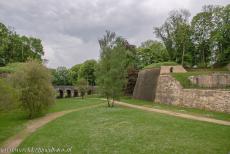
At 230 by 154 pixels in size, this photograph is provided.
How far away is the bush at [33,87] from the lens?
18141 millimetres

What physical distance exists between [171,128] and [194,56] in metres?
27.9

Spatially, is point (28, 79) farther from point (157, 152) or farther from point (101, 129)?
point (157, 152)

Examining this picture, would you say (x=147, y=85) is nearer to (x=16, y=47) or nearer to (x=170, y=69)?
(x=170, y=69)

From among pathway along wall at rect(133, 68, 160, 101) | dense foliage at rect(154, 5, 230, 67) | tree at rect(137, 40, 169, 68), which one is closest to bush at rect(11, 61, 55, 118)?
pathway along wall at rect(133, 68, 160, 101)

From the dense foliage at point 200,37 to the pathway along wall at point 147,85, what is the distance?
24.8 feet

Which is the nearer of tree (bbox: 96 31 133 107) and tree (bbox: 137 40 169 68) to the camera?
tree (bbox: 96 31 133 107)

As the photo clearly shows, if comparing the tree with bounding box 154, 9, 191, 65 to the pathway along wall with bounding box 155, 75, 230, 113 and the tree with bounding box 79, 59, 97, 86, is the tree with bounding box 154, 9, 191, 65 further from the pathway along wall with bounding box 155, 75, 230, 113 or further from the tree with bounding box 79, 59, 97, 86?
the tree with bounding box 79, 59, 97, 86

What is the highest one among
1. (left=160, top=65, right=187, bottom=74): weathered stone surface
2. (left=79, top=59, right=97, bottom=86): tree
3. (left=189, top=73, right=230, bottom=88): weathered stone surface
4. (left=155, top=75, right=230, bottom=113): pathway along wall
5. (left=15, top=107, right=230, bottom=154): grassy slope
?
(left=79, top=59, right=97, bottom=86): tree

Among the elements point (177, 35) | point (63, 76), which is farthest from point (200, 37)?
point (63, 76)

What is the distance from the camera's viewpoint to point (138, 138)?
34.5 feet

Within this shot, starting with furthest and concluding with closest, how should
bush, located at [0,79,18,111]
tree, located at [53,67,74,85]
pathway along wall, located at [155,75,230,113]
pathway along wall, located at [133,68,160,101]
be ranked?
tree, located at [53,67,74,85], pathway along wall, located at [133,68,160,101], pathway along wall, located at [155,75,230,113], bush, located at [0,79,18,111]

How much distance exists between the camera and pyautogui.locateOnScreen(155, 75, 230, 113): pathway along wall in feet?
59.1

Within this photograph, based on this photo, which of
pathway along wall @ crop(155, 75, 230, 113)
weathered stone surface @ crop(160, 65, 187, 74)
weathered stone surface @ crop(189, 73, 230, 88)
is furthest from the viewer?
weathered stone surface @ crop(160, 65, 187, 74)

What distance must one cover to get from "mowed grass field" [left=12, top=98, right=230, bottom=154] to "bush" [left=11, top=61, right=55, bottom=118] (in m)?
5.23
